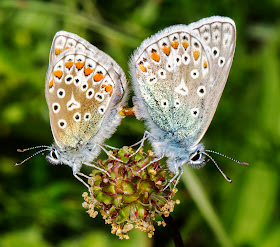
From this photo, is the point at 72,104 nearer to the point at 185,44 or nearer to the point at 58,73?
the point at 58,73

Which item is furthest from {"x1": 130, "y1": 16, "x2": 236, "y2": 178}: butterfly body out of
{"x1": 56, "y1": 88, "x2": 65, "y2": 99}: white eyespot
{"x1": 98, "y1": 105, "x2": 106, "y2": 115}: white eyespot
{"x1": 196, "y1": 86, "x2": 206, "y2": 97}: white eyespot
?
{"x1": 56, "y1": 88, "x2": 65, "y2": 99}: white eyespot

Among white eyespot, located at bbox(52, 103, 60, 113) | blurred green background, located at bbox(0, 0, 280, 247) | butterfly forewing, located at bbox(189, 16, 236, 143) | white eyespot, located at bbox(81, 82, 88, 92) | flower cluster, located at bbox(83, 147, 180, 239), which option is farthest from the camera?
blurred green background, located at bbox(0, 0, 280, 247)

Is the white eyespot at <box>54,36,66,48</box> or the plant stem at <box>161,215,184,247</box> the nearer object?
the plant stem at <box>161,215,184,247</box>

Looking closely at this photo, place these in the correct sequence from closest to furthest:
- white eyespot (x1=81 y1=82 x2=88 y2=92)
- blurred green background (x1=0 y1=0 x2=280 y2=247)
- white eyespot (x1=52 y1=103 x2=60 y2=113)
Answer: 1. white eyespot (x1=52 y1=103 x2=60 y2=113)
2. white eyespot (x1=81 y1=82 x2=88 y2=92)
3. blurred green background (x1=0 y1=0 x2=280 y2=247)

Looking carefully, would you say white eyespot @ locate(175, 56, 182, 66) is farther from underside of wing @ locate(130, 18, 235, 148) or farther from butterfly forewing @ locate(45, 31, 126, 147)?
butterfly forewing @ locate(45, 31, 126, 147)

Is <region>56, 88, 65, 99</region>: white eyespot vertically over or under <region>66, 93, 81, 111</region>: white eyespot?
over

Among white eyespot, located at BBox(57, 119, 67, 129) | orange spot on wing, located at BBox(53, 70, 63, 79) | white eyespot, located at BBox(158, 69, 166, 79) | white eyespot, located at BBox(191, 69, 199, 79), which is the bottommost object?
white eyespot, located at BBox(57, 119, 67, 129)
